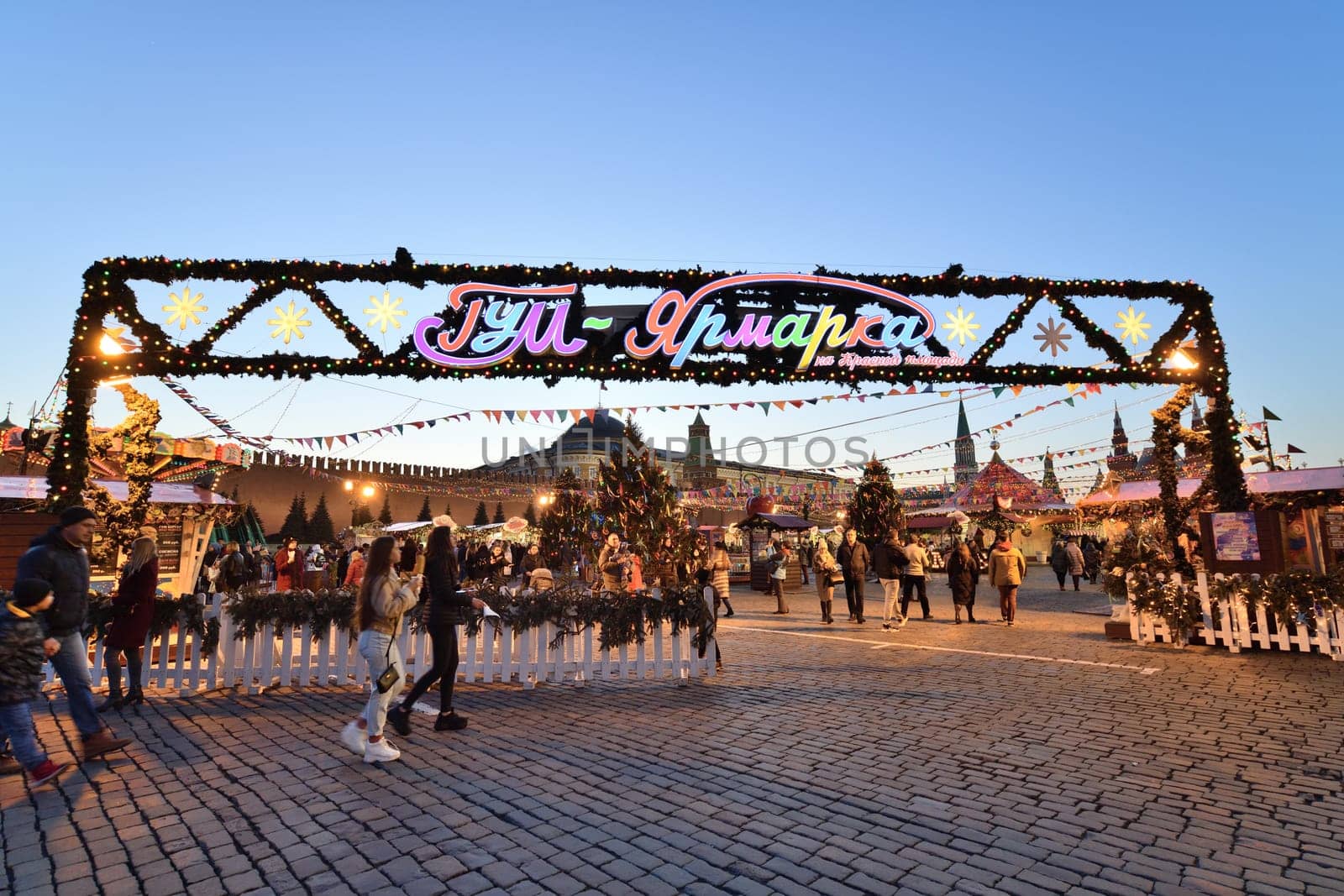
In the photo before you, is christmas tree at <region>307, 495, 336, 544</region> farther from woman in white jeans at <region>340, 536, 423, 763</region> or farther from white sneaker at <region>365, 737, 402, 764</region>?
white sneaker at <region>365, 737, 402, 764</region>

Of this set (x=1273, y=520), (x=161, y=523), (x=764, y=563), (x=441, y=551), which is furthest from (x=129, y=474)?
(x=764, y=563)

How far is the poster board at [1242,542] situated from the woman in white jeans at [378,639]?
36.7ft

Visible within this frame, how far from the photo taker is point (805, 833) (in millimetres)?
3705

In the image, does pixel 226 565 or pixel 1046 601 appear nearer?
pixel 226 565

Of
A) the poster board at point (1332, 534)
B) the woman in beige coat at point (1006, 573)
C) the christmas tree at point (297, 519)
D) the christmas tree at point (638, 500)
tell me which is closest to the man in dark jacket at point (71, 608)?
the christmas tree at point (638, 500)

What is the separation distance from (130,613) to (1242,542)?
45.8ft

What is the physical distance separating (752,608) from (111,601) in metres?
12.9

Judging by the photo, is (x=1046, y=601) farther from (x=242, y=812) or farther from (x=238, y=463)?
(x=238, y=463)

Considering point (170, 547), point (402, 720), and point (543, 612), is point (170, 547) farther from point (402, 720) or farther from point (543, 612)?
point (402, 720)

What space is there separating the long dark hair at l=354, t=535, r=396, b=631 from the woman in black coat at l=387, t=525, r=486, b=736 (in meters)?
0.59

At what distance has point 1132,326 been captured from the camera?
1106 cm

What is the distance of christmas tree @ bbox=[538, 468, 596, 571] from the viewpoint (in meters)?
22.5

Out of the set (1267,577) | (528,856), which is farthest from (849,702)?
(1267,577)

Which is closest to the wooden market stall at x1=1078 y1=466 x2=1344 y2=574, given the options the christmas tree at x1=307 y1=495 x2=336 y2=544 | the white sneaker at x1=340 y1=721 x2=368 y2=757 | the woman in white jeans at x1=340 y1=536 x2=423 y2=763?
the woman in white jeans at x1=340 y1=536 x2=423 y2=763
